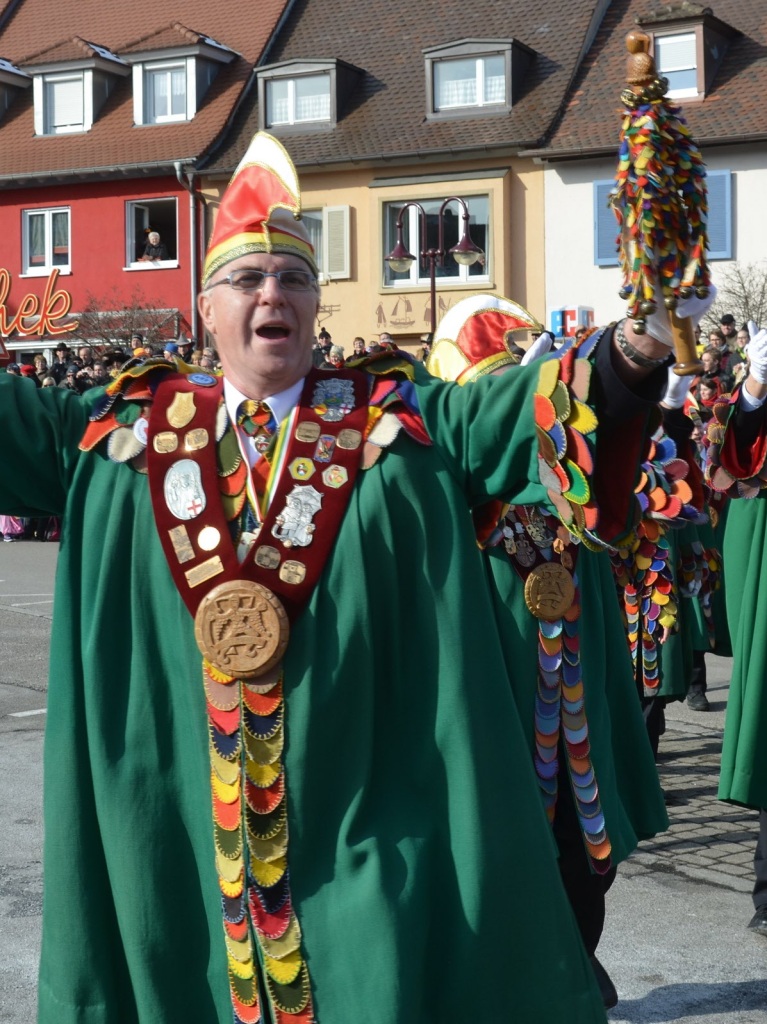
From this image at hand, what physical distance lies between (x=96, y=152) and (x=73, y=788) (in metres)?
29.0

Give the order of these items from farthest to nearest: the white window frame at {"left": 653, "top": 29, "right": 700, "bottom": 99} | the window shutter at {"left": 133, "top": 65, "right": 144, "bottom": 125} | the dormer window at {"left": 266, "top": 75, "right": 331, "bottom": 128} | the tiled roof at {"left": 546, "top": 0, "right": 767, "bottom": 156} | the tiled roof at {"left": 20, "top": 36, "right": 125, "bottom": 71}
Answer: the tiled roof at {"left": 20, "top": 36, "right": 125, "bottom": 71} → the window shutter at {"left": 133, "top": 65, "right": 144, "bottom": 125} → the dormer window at {"left": 266, "top": 75, "right": 331, "bottom": 128} → the white window frame at {"left": 653, "top": 29, "right": 700, "bottom": 99} → the tiled roof at {"left": 546, "top": 0, "right": 767, "bottom": 156}

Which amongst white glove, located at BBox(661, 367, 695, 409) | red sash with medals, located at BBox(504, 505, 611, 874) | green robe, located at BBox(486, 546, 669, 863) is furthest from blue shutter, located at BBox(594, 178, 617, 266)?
white glove, located at BBox(661, 367, 695, 409)

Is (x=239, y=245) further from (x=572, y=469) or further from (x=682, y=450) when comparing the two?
(x=682, y=450)

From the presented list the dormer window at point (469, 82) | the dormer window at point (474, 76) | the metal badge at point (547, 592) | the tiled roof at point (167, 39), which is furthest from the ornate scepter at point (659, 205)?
the tiled roof at point (167, 39)

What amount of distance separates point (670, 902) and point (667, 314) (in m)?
3.59

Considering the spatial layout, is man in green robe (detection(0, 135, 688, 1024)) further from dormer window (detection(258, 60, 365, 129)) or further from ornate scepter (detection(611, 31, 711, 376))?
dormer window (detection(258, 60, 365, 129))

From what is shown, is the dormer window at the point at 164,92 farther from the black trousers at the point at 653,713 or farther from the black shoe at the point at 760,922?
the black shoe at the point at 760,922

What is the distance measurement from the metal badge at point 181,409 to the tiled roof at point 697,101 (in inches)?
872

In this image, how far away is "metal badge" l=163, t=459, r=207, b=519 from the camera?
2904mm

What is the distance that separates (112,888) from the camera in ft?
9.48

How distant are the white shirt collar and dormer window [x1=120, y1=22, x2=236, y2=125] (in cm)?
2797

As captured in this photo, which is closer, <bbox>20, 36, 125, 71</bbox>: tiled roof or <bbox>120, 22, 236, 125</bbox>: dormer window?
<bbox>120, 22, 236, 125</bbox>: dormer window

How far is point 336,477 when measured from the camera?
113 inches

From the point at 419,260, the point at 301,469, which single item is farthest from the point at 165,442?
the point at 419,260
